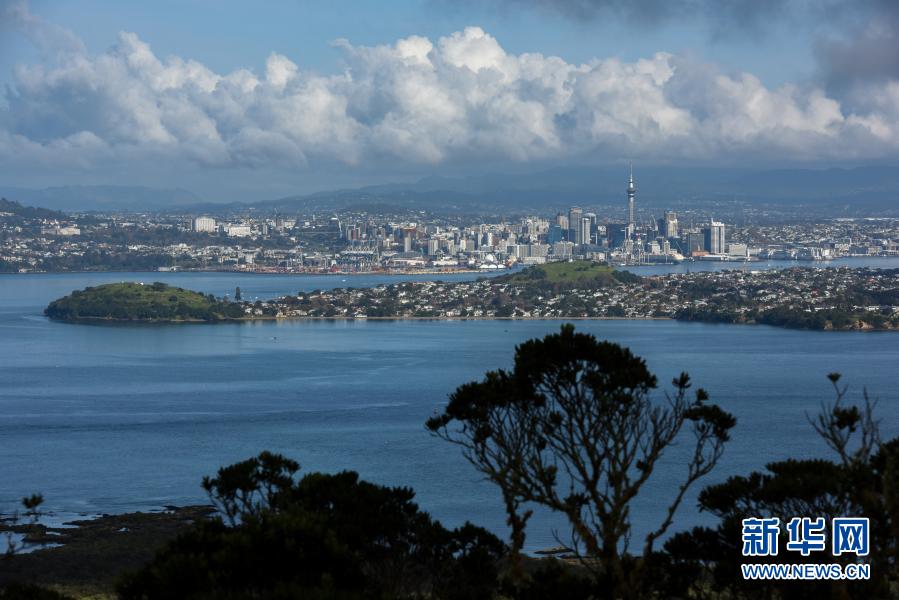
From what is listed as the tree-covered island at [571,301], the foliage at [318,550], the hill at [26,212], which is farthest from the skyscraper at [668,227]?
the foliage at [318,550]

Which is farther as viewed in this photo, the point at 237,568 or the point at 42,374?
the point at 42,374

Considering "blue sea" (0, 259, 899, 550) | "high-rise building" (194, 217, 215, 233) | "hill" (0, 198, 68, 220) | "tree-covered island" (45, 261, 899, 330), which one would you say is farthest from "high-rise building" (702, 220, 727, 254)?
"hill" (0, 198, 68, 220)

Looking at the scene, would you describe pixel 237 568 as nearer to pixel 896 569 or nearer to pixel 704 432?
pixel 704 432

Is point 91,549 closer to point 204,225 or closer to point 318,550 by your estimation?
point 318,550

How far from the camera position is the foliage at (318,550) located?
16.0ft

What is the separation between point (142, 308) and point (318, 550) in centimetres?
4813

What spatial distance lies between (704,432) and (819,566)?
2.66 feet

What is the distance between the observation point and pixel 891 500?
511cm

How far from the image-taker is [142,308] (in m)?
51.6

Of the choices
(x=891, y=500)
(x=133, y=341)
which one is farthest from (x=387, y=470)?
(x=133, y=341)

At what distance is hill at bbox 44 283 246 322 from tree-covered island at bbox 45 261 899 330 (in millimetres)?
43

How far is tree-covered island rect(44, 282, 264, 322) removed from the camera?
2005 inches

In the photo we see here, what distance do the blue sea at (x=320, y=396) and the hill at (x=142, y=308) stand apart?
171 centimetres

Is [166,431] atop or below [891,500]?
below
